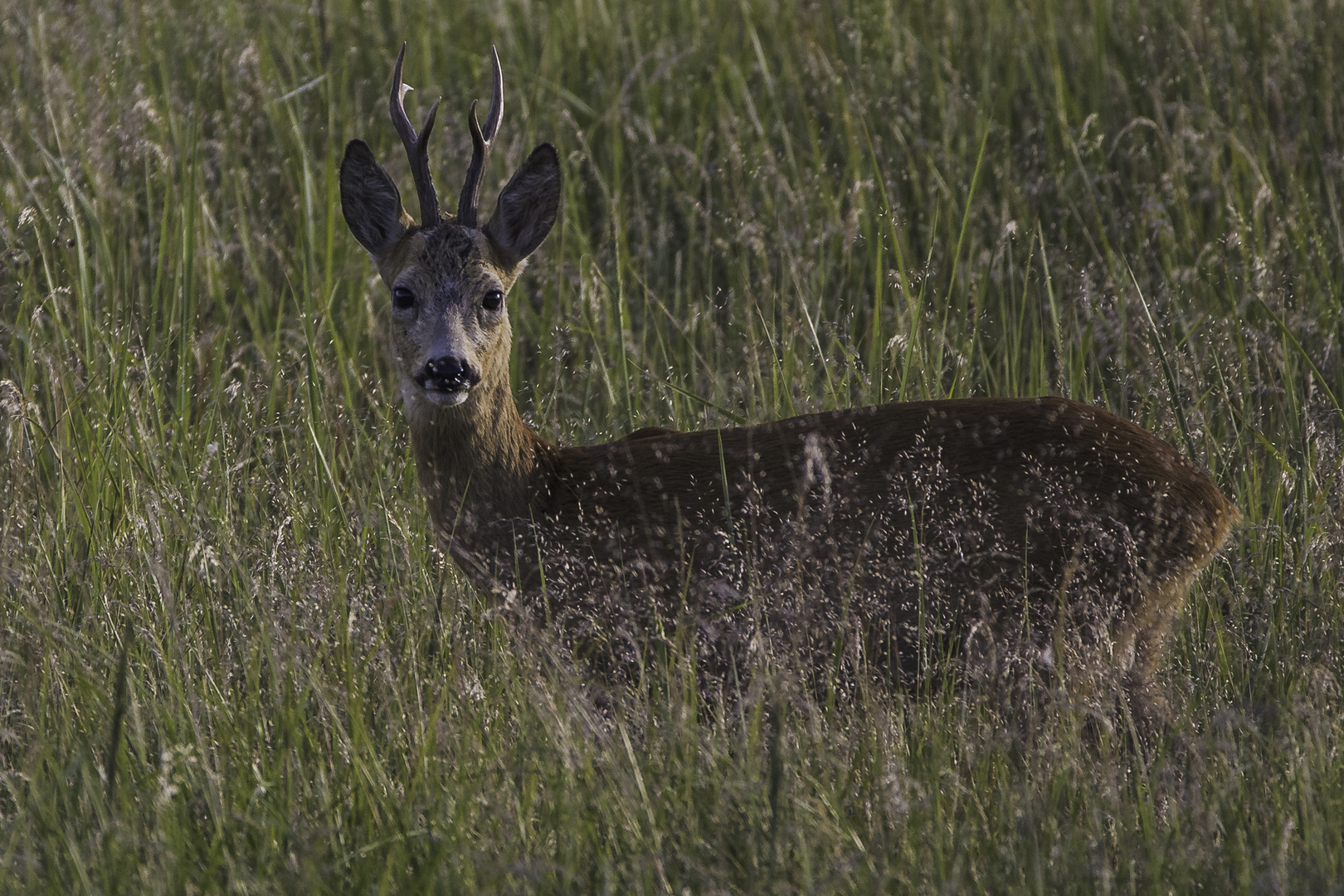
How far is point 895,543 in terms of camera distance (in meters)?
3.32

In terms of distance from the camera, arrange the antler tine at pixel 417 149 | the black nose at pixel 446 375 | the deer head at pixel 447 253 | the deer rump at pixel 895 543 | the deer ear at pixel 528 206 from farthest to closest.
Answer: the deer ear at pixel 528 206
the antler tine at pixel 417 149
the deer head at pixel 447 253
the black nose at pixel 446 375
the deer rump at pixel 895 543

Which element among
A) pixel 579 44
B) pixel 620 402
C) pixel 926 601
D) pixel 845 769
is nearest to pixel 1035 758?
pixel 845 769

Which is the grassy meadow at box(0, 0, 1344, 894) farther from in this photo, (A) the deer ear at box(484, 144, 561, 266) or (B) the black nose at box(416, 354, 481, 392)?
(A) the deer ear at box(484, 144, 561, 266)

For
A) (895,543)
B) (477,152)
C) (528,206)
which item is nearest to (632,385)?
(528,206)

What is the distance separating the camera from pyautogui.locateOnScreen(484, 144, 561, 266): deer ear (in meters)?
3.97

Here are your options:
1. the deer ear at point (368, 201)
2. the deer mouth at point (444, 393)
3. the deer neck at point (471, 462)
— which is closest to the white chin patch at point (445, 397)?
the deer mouth at point (444, 393)

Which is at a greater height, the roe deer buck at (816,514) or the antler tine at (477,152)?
the antler tine at (477,152)

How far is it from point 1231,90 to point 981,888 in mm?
4284

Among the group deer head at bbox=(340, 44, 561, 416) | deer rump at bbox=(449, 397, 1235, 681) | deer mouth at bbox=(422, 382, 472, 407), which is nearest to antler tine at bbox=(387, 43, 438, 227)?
deer head at bbox=(340, 44, 561, 416)

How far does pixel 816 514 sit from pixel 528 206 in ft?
4.15

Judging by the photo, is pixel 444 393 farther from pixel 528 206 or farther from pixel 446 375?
pixel 528 206

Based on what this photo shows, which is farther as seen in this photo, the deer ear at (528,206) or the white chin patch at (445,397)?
the deer ear at (528,206)

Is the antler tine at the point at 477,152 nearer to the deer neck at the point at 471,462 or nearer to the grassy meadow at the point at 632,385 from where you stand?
the deer neck at the point at 471,462

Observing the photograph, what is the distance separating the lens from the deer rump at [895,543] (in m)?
3.13
